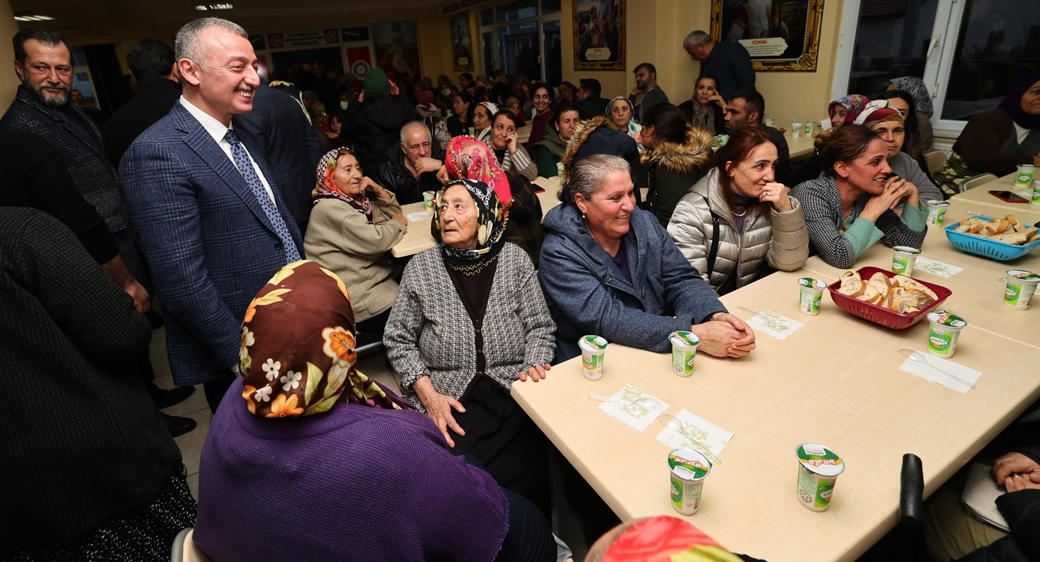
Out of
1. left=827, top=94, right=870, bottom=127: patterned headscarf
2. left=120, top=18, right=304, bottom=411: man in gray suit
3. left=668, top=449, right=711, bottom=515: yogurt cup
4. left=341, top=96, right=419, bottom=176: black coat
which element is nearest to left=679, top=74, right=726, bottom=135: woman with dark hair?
left=827, top=94, right=870, bottom=127: patterned headscarf

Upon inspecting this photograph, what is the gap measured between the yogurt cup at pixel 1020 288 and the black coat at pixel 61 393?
283cm

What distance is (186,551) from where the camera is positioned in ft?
3.43

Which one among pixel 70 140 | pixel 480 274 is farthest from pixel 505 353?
pixel 70 140

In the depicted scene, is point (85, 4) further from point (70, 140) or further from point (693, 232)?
point (693, 232)

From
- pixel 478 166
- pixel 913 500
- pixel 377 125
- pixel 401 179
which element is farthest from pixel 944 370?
pixel 377 125

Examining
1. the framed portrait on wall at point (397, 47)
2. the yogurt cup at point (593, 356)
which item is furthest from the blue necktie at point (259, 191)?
the framed portrait on wall at point (397, 47)

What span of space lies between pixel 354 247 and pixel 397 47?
13.4 meters

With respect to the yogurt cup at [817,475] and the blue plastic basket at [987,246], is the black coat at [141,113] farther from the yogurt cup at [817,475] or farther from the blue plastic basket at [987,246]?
the blue plastic basket at [987,246]

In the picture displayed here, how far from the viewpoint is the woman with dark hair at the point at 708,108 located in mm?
5594

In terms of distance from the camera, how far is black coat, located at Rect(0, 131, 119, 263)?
1.86m

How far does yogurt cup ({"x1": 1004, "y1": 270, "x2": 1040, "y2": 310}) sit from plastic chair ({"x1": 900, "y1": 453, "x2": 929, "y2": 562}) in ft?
3.80

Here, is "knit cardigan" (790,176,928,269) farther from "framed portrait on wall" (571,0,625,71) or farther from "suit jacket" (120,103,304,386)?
"framed portrait on wall" (571,0,625,71)

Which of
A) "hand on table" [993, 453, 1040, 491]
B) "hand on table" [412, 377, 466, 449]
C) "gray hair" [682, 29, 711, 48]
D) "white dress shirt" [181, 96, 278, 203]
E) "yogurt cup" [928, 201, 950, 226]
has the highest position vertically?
"gray hair" [682, 29, 711, 48]

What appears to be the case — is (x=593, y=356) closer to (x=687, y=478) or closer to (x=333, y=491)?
(x=687, y=478)
